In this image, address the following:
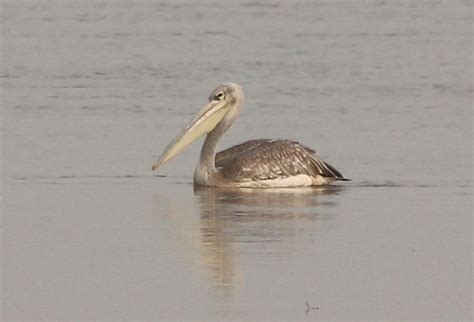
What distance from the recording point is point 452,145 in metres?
14.5

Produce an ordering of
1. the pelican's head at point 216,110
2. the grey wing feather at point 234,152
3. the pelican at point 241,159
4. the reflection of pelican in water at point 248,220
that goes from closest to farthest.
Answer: the reflection of pelican in water at point 248,220
the pelican at point 241,159
the grey wing feather at point 234,152
the pelican's head at point 216,110

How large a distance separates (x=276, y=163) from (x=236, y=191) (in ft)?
1.46

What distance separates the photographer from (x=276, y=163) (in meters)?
13.2

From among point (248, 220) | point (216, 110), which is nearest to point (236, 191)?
point (216, 110)

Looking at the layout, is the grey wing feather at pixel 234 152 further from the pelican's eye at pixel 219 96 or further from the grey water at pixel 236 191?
the pelican's eye at pixel 219 96

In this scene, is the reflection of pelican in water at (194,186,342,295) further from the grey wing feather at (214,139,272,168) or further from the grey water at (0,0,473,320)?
the grey wing feather at (214,139,272,168)

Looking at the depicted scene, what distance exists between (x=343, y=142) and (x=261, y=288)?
626 centimetres

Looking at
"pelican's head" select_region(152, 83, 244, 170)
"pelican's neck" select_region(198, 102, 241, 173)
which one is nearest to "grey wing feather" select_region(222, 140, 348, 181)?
"pelican's neck" select_region(198, 102, 241, 173)

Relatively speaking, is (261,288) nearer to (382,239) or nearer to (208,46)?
(382,239)

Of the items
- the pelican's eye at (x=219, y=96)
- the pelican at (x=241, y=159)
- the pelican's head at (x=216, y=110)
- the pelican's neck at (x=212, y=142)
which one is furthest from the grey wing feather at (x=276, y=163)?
the pelican's eye at (x=219, y=96)

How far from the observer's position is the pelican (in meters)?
13.1

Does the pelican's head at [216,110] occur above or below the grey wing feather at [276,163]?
above

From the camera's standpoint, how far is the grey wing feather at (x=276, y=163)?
13.1m

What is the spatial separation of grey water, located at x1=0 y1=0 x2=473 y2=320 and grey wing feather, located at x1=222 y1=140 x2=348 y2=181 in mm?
209
